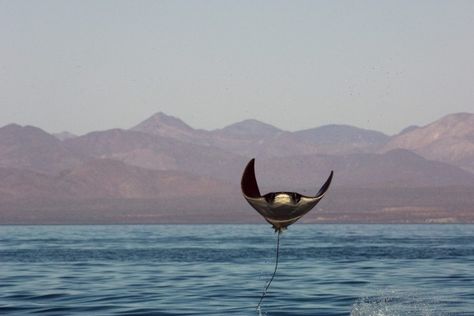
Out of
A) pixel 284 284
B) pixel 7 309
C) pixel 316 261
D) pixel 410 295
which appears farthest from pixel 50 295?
pixel 316 261

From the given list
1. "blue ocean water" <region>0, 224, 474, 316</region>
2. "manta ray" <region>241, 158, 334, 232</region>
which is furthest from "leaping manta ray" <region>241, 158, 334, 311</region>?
"blue ocean water" <region>0, 224, 474, 316</region>

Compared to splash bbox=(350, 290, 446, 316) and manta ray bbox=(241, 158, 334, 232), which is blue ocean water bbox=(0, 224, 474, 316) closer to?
splash bbox=(350, 290, 446, 316)

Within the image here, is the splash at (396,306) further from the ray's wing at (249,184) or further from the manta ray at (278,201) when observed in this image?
the ray's wing at (249,184)

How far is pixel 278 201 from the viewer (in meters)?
30.2

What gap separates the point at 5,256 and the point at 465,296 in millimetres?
61073

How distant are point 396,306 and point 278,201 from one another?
20.5 metres

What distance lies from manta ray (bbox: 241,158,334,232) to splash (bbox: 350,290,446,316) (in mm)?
15310

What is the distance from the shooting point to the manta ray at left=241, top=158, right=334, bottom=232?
98.0 feet

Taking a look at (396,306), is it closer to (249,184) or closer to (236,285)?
(236,285)

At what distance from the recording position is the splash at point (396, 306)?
4575 centimetres

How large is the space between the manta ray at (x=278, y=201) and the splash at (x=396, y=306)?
15.3 m

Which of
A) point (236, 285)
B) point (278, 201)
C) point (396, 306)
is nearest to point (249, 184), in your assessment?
point (278, 201)

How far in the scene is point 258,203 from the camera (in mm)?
30234

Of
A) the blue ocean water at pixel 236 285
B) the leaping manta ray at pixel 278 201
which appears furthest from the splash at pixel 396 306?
the leaping manta ray at pixel 278 201
